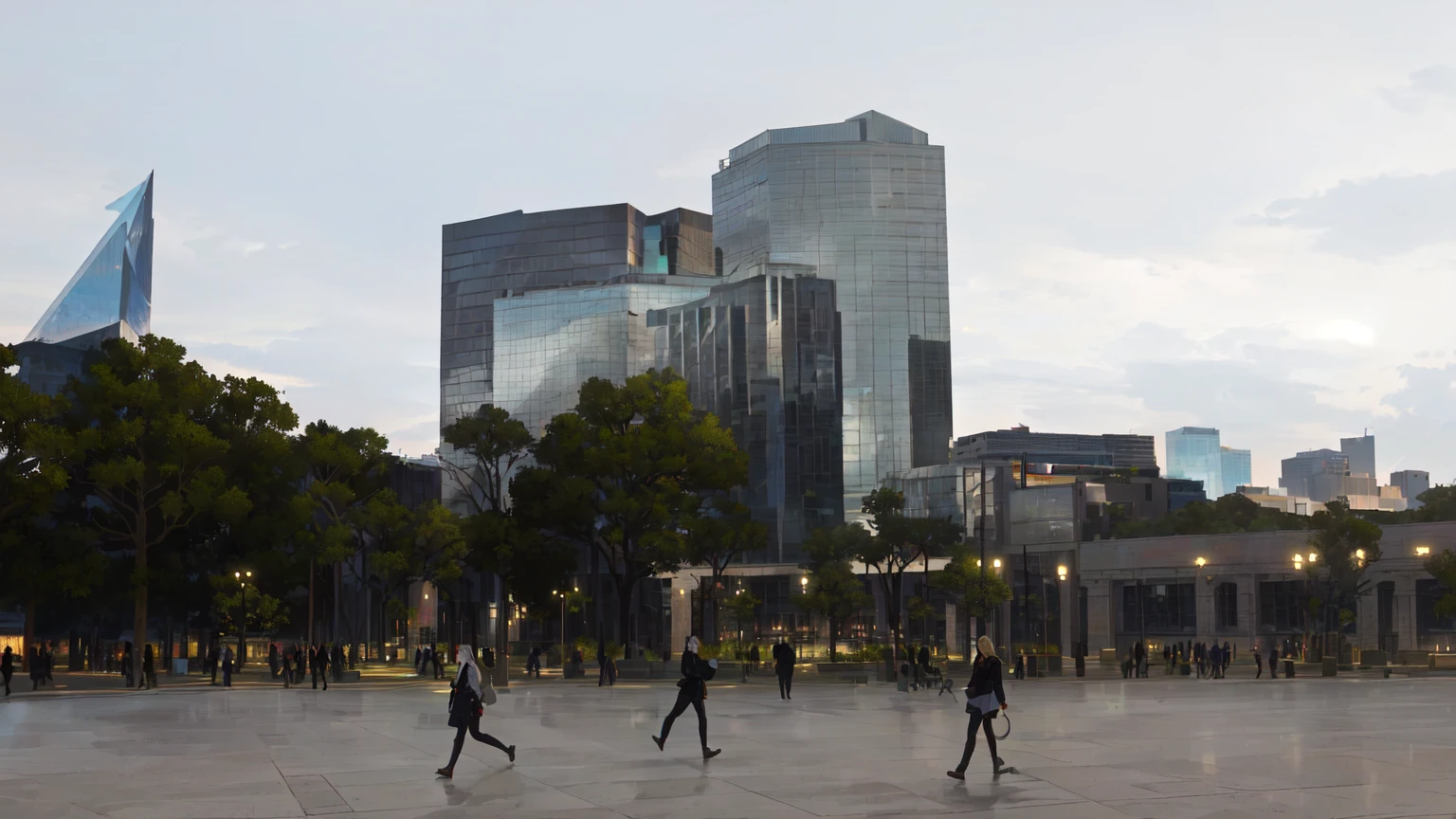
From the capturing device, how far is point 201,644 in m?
79.1

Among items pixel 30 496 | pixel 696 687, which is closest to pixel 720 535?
pixel 30 496

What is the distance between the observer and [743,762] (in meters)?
19.6

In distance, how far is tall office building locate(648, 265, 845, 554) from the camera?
12544cm

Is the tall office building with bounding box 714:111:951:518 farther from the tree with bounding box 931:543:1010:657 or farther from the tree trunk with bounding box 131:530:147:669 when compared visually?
the tree trunk with bounding box 131:530:147:669

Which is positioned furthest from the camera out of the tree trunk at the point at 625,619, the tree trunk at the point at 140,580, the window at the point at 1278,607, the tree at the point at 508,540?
the window at the point at 1278,607

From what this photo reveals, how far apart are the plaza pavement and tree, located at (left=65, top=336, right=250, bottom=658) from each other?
21442mm

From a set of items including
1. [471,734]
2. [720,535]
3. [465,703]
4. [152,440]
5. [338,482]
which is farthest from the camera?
[338,482]

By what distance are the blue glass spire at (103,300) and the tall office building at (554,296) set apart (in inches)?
2219

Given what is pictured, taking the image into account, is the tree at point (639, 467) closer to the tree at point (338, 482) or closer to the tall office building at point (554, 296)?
the tree at point (338, 482)

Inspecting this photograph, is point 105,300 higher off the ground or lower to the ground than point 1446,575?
higher

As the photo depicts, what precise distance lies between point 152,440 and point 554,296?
107 metres

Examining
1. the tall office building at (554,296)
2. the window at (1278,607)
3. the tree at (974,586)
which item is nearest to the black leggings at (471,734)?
the tree at (974,586)

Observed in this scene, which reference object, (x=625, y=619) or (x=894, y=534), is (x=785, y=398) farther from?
(x=625, y=619)

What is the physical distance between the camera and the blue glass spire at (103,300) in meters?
107
